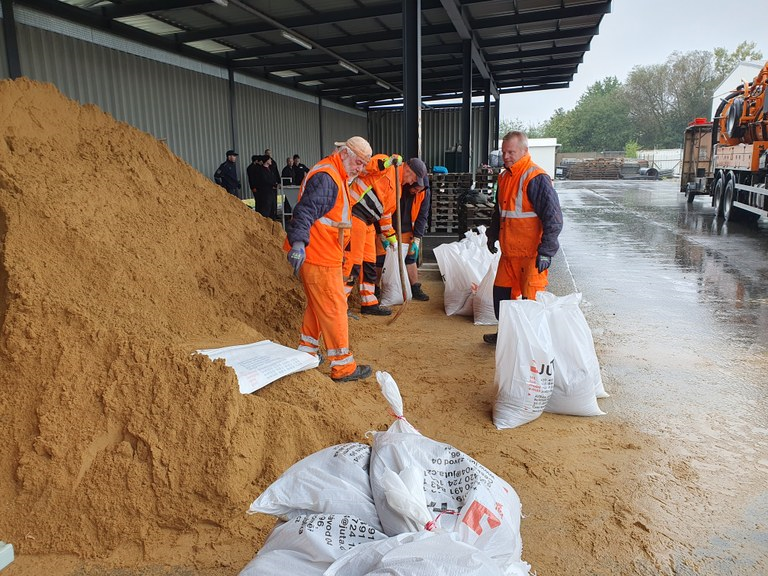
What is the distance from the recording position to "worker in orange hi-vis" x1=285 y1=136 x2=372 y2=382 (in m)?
3.70

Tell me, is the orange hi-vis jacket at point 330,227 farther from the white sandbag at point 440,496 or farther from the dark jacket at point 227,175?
the dark jacket at point 227,175

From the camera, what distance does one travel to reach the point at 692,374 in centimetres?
417

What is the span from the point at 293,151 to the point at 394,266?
1278 cm

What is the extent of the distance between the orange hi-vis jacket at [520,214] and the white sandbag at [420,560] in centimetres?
321

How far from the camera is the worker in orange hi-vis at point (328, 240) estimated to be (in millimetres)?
3703

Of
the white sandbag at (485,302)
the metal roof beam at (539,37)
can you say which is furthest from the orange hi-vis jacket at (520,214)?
the metal roof beam at (539,37)

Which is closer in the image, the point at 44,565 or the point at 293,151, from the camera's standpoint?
the point at 44,565

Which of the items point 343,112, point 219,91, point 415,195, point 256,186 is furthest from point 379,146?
point 415,195

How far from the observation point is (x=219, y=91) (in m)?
13.9

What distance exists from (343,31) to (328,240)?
10.6 meters

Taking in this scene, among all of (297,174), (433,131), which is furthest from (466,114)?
(433,131)

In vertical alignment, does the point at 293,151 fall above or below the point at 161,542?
above

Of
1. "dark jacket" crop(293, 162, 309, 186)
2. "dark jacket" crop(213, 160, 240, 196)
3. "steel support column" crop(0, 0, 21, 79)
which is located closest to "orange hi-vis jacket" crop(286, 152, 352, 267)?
"steel support column" crop(0, 0, 21, 79)

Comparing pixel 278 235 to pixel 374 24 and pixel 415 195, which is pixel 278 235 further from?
pixel 374 24
